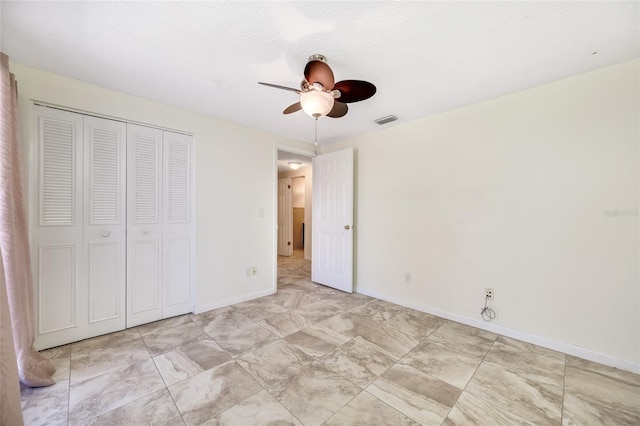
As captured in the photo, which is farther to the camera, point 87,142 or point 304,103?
point 87,142

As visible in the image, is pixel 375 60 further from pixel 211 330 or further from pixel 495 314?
pixel 211 330

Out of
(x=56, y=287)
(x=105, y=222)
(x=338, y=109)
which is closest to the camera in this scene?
(x=338, y=109)

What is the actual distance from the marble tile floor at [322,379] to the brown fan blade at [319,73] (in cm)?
202

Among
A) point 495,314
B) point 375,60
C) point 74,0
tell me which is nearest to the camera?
point 74,0

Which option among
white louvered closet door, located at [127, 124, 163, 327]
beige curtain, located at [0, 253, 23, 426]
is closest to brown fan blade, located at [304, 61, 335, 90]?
beige curtain, located at [0, 253, 23, 426]

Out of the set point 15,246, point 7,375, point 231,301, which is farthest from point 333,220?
point 7,375

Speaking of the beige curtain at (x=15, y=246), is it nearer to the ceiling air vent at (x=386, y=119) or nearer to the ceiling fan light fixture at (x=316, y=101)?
the ceiling fan light fixture at (x=316, y=101)

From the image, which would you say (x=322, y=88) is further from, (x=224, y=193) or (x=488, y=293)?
(x=488, y=293)

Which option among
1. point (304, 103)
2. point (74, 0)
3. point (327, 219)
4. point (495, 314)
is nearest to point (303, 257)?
point (327, 219)

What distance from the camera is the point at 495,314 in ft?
8.04

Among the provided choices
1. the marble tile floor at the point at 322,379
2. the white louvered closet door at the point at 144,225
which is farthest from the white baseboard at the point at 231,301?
the white louvered closet door at the point at 144,225

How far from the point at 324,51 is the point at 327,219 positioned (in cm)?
249

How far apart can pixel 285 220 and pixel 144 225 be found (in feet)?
14.4

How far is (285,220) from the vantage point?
269 inches
